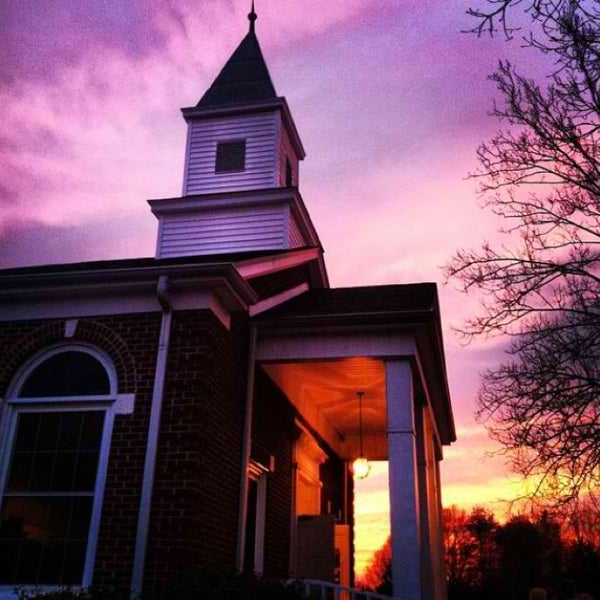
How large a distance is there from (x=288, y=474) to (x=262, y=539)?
1726 millimetres

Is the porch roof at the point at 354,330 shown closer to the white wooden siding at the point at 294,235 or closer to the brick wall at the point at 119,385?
the brick wall at the point at 119,385

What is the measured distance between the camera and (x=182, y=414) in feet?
26.6

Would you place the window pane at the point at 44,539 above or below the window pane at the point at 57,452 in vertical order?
below

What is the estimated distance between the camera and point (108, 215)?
818 inches

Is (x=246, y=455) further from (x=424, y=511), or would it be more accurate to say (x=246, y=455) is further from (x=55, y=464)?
(x=424, y=511)

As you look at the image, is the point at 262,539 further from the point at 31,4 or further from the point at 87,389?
the point at 31,4

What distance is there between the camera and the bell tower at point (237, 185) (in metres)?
A: 15.9

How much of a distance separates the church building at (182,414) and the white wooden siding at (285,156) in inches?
216

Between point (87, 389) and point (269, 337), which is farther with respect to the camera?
point (269, 337)

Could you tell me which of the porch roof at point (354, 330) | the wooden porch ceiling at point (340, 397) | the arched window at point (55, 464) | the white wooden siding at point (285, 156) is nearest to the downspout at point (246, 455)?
the porch roof at point (354, 330)

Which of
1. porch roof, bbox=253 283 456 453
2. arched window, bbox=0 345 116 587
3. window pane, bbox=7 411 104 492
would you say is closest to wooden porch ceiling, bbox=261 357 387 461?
porch roof, bbox=253 283 456 453

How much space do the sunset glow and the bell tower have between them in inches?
38.4

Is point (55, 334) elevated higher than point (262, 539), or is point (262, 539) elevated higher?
point (55, 334)

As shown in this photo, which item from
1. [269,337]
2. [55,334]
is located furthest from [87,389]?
[269,337]
